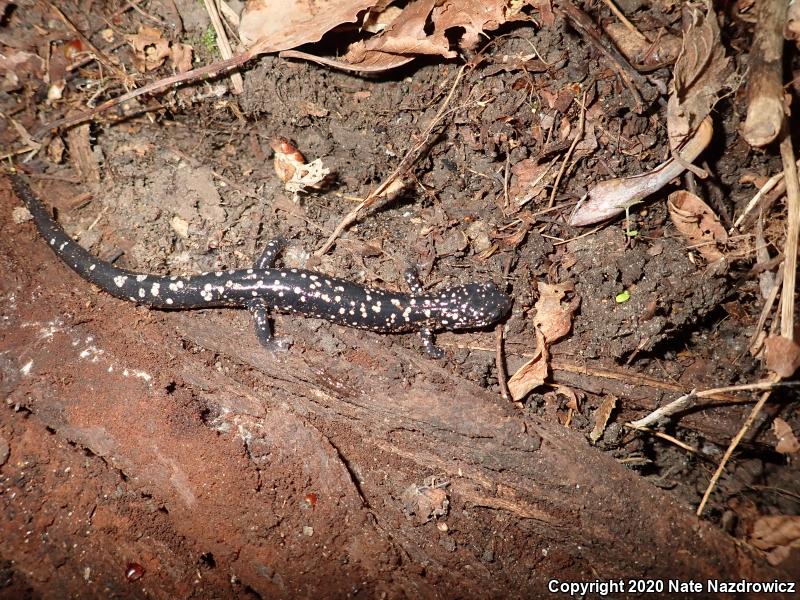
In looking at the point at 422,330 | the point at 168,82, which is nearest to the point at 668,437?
the point at 422,330

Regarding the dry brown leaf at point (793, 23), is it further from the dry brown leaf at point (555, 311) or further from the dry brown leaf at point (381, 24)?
the dry brown leaf at point (555, 311)

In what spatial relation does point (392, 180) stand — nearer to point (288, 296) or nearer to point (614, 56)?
point (288, 296)

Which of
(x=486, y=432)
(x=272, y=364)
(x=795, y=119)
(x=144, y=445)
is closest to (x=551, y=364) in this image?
(x=486, y=432)

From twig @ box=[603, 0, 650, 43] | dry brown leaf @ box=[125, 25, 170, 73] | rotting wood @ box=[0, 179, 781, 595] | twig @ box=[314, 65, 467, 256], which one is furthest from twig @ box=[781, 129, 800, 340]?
dry brown leaf @ box=[125, 25, 170, 73]

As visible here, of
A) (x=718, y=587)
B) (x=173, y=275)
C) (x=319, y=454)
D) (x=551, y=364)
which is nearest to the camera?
(x=718, y=587)

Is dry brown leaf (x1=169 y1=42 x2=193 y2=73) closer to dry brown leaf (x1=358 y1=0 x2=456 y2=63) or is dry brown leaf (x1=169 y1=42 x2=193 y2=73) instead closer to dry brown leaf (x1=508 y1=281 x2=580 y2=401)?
dry brown leaf (x1=358 y1=0 x2=456 y2=63)

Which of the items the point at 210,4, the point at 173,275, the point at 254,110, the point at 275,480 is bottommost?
the point at 275,480

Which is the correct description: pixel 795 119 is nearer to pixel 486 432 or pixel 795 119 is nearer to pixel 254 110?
pixel 486 432

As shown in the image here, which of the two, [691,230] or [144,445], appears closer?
[144,445]

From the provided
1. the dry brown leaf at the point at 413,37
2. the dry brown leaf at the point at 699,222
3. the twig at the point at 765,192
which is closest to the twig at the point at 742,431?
the dry brown leaf at the point at 699,222
